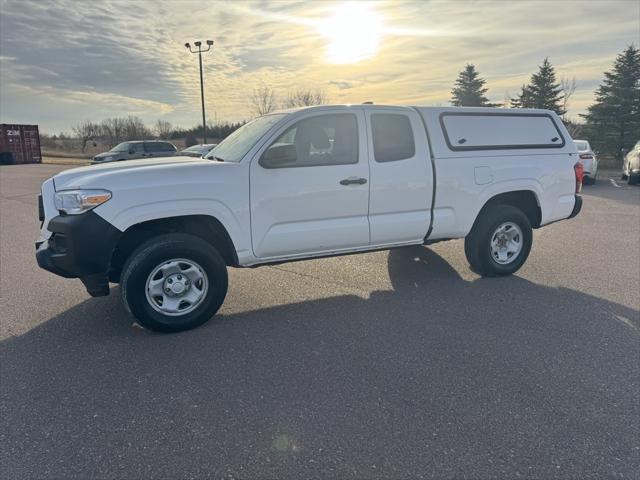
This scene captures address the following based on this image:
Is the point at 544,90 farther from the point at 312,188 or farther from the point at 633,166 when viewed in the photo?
the point at 312,188

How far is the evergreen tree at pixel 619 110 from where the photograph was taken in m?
29.5

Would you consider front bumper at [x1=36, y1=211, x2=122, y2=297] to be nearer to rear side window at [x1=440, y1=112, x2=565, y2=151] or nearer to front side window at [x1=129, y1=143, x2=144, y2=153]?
rear side window at [x1=440, y1=112, x2=565, y2=151]

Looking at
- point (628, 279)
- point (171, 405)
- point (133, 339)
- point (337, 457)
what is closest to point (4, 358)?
point (133, 339)

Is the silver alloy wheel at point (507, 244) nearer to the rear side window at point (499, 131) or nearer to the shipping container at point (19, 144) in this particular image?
the rear side window at point (499, 131)

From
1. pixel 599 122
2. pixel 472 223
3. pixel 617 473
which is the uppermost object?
pixel 599 122

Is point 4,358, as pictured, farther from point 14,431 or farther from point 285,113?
point 285,113

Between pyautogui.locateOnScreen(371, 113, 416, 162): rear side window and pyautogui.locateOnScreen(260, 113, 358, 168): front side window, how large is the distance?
0.24 meters

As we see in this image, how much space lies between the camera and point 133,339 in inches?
156

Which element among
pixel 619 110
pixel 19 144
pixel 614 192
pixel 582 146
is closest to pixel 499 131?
pixel 614 192

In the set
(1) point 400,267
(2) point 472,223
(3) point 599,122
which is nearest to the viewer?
(2) point 472,223

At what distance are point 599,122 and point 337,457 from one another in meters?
34.9

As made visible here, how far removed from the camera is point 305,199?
4453 millimetres

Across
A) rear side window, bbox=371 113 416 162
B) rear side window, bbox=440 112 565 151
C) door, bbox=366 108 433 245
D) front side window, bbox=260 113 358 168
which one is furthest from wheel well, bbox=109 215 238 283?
rear side window, bbox=440 112 565 151

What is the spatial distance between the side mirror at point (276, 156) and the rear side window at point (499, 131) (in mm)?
1986
